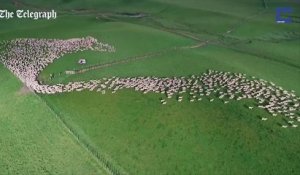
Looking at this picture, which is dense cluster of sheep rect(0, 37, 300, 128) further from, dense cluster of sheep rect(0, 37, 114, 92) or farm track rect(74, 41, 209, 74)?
farm track rect(74, 41, 209, 74)

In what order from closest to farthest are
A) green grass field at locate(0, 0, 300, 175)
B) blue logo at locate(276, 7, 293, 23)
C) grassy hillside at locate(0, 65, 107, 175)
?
grassy hillside at locate(0, 65, 107, 175)
green grass field at locate(0, 0, 300, 175)
blue logo at locate(276, 7, 293, 23)

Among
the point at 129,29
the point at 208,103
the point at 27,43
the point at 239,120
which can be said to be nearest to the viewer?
the point at 239,120

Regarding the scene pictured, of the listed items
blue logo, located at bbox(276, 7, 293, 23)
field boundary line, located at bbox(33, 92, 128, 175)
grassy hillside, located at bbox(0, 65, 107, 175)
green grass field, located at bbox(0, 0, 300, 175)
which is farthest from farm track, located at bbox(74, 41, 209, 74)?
blue logo, located at bbox(276, 7, 293, 23)

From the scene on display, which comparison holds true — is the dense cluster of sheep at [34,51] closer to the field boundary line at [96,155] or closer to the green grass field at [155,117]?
the green grass field at [155,117]

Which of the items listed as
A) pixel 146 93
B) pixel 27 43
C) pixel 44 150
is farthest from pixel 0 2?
pixel 44 150

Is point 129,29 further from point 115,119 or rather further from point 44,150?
point 44,150

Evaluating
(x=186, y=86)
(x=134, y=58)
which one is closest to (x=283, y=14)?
(x=134, y=58)
